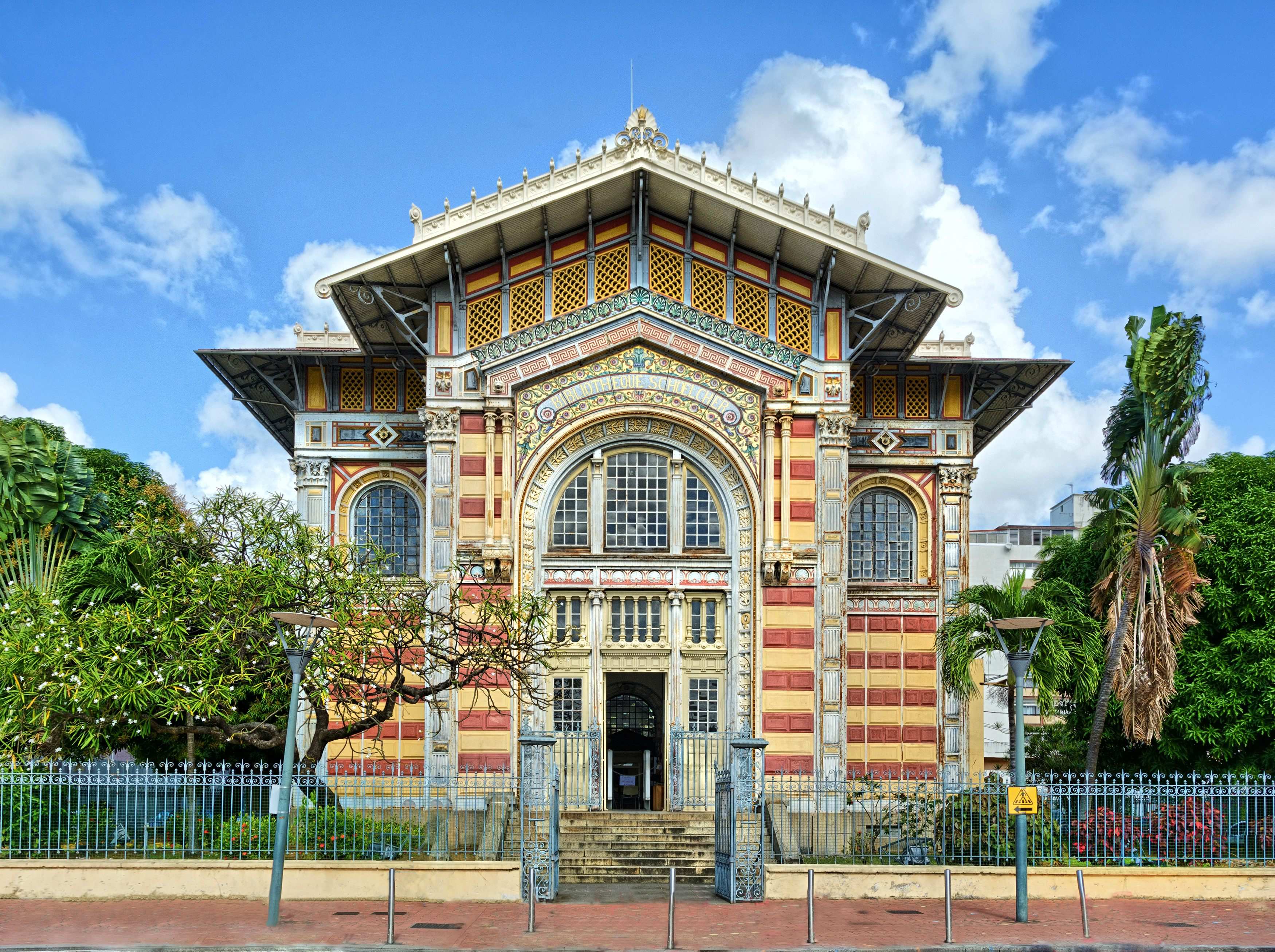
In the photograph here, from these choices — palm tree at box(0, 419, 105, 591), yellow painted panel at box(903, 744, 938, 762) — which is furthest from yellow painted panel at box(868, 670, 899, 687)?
palm tree at box(0, 419, 105, 591)

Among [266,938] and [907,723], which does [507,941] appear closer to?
[266,938]

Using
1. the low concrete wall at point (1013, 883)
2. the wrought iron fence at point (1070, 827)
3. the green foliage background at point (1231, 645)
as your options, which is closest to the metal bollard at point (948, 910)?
the low concrete wall at point (1013, 883)

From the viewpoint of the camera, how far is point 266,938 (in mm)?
18516

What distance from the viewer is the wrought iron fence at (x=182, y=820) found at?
866 inches

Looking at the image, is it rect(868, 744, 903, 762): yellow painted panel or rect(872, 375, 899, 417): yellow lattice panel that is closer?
rect(868, 744, 903, 762): yellow painted panel

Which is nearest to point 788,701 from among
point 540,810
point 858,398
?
point 540,810

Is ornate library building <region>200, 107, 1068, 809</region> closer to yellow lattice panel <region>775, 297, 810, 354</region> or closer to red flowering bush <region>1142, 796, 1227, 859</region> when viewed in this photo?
yellow lattice panel <region>775, 297, 810, 354</region>

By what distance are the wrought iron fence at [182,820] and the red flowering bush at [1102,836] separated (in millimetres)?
9951

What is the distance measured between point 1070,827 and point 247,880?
13897 millimetres

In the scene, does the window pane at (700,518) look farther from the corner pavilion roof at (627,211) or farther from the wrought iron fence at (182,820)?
the wrought iron fence at (182,820)

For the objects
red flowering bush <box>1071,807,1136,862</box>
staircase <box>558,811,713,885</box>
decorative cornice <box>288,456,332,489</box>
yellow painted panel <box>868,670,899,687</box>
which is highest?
decorative cornice <box>288,456,332,489</box>

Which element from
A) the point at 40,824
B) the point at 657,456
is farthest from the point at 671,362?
the point at 40,824

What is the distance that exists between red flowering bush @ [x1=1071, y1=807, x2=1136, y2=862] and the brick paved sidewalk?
1.07 meters

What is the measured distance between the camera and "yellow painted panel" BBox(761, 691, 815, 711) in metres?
29.0
